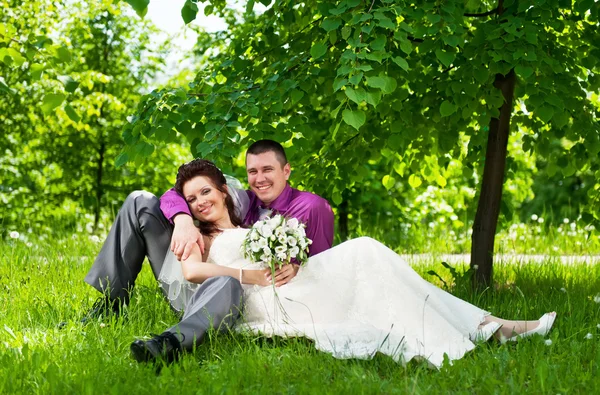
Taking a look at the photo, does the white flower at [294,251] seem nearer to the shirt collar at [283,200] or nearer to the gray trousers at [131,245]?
the shirt collar at [283,200]

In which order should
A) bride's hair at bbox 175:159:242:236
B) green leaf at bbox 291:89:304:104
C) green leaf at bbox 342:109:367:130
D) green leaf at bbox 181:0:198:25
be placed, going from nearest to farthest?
green leaf at bbox 181:0:198:25 → green leaf at bbox 342:109:367:130 → bride's hair at bbox 175:159:242:236 → green leaf at bbox 291:89:304:104

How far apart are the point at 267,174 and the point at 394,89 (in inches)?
40.1

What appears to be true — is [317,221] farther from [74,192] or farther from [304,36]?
[74,192]

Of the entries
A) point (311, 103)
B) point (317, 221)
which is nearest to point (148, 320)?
point (317, 221)

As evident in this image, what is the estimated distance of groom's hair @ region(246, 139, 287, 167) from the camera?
4352 mm

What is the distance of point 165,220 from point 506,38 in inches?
88.5

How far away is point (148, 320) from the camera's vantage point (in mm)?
4289

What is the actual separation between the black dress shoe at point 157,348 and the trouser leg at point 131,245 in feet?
3.13

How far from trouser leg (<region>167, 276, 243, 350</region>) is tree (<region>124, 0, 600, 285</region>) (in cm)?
85

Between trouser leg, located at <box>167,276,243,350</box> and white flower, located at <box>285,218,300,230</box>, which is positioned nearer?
trouser leg, located at <box>167,276,243,350</box>

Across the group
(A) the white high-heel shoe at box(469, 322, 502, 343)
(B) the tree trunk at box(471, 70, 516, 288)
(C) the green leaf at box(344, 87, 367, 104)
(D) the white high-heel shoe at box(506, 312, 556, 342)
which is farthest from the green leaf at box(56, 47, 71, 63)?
(B) the tree trunk at box(471, 70, 516, 288)

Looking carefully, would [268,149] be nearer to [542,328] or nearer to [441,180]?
[542,328]

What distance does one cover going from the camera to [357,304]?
12.8ft

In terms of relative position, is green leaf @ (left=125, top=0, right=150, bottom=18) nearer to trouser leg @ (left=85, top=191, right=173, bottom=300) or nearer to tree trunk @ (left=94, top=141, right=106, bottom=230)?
trouser leg @ (left=85, top=191, right=173, bottom=300)
